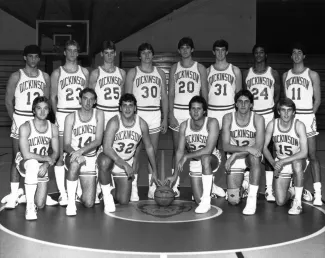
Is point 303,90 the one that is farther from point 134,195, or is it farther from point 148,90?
point 134,195

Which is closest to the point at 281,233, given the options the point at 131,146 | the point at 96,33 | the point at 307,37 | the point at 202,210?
the point at 202,210

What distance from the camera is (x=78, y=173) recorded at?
5.31 metres

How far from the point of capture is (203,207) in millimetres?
5320

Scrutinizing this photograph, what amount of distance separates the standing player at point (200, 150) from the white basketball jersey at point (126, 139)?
48 cm

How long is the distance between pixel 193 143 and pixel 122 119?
84 centimetres

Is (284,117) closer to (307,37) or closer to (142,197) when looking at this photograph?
(142,197)

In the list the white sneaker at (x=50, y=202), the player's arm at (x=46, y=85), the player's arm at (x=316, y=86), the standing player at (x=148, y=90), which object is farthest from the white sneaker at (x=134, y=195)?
the player's arm at (x=316, y=86)

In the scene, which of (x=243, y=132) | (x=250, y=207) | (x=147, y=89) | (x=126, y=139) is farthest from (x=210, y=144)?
(x=147, y=89)

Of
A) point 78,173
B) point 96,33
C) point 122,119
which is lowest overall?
point 78,173

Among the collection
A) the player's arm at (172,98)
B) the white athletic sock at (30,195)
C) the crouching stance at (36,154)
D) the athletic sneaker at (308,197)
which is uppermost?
the player's arm at (172,98)

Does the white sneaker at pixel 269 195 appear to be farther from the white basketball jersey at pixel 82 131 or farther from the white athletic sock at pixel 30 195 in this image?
the white athletic sock at pixel 30 195

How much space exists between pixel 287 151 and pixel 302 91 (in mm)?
856

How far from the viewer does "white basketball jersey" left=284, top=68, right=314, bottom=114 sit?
19.7ft

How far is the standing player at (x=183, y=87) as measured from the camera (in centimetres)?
620
